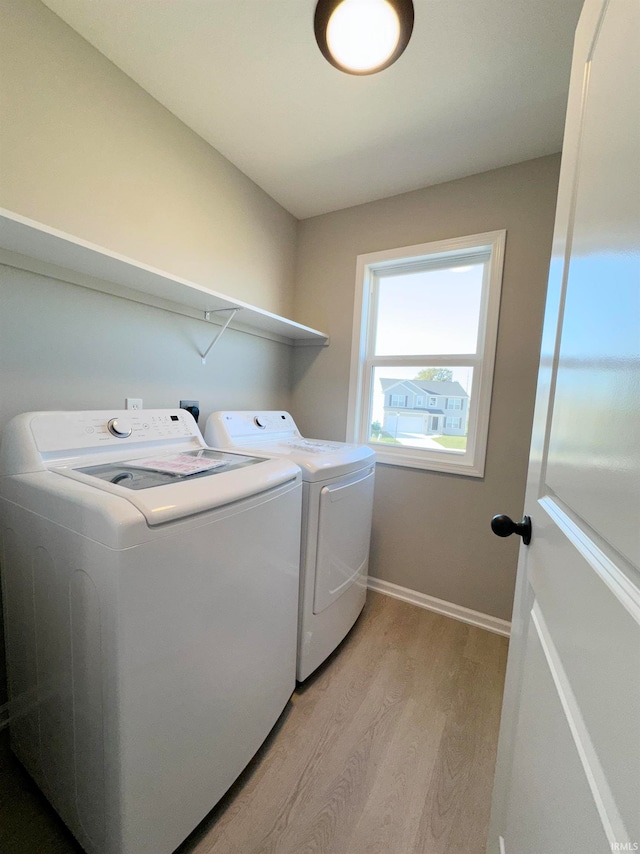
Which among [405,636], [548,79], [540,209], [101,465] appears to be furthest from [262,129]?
[405,636]

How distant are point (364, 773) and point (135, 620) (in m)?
1.05

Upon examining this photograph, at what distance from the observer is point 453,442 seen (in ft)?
6.81

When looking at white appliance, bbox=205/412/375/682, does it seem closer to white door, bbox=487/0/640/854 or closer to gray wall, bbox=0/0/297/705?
gray wall, bbox=0/0/297/705

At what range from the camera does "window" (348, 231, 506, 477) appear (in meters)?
1.91

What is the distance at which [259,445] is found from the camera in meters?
1.79

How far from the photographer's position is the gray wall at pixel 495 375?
1.75 m

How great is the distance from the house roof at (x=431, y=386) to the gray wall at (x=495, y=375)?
23 cm

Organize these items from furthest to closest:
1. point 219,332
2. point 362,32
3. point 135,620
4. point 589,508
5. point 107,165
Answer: point 219,332 → point 107,165 → point 362,32 → point 135,620 → point 589,508

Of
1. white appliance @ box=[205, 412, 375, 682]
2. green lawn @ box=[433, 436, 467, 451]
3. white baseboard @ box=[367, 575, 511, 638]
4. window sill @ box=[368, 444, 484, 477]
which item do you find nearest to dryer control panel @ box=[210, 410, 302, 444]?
white appliance @ box=[205, 412, 375, 682]

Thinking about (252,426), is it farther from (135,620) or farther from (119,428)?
(135,620)

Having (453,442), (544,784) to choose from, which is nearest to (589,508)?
(544,784)

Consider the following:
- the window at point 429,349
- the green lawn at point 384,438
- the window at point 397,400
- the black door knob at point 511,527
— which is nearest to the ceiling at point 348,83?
the window at point 429,349

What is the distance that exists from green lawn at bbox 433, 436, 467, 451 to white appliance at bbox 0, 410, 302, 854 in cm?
124

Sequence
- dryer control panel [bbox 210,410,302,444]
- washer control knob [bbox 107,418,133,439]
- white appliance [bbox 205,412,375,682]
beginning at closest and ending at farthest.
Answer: washer control knob [bbox 107,418,133,439], white appliance [bbox 205,412,375,682], dryer control panel [bbox 210,410,302,444]
